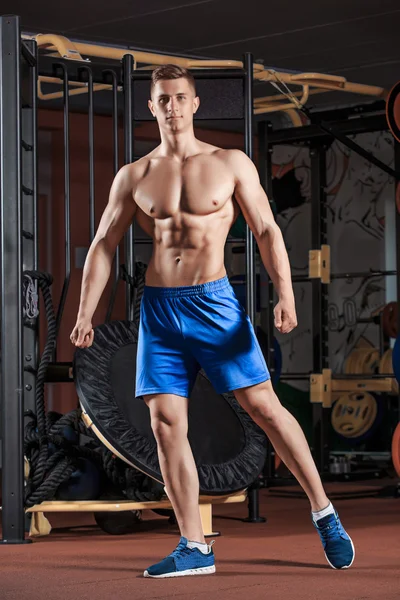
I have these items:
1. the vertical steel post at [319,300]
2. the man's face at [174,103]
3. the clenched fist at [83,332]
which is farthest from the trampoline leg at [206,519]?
the vertical steel post at [319,300]

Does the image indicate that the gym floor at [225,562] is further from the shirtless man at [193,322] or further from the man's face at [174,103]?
the man's face at [174,103]

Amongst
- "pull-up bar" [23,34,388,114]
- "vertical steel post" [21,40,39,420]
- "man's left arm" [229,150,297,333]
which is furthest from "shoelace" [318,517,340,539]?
"pull-up bar" [23,34,388,114]

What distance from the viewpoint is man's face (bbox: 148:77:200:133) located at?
3.66 meters

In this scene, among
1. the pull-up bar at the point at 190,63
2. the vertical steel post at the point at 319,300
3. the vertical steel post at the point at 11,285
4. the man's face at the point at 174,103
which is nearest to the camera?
the man's face at the point at 174,103

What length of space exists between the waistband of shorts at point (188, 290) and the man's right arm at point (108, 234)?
20cm

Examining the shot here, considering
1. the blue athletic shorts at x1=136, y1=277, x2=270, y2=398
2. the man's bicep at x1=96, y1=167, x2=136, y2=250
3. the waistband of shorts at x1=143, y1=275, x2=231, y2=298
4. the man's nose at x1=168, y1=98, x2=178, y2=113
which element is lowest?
the blue athletic shorts at x1=136, y1=277, x2=270, y2=398

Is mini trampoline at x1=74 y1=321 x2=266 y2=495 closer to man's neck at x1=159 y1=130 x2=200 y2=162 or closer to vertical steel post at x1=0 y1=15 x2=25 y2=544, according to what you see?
vertical steel post at x1=0 y1=15 x2=25 y2=544

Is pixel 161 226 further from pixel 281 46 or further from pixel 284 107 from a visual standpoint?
pixel 281 46

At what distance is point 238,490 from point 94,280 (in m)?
1.50

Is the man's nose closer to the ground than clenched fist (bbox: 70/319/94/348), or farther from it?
farther from it

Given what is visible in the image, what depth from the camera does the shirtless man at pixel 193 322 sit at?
3611 mm

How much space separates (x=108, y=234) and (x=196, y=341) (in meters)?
0.48

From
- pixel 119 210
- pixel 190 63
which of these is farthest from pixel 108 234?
pixel 190 63

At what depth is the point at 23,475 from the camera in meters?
4.64
